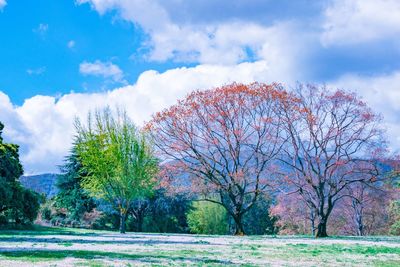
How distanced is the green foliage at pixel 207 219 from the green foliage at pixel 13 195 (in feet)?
89.8

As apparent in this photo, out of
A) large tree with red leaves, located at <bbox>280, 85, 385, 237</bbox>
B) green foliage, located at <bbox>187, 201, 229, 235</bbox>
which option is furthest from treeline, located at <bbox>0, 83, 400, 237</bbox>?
green foliage, located at <bbox>187, 201, 229, 235</bbox>

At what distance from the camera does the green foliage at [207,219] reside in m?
61.2

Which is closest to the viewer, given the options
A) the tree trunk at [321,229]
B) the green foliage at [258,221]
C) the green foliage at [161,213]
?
the tree trunk at [321,229]

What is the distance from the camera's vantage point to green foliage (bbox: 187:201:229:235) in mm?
61250

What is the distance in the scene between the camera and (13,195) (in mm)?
33844

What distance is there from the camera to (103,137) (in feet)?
125

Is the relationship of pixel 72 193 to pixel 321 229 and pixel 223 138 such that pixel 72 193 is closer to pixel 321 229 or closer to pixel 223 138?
pixel 223 138

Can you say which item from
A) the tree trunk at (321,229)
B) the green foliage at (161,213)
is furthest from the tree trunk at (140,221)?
the tree trunk at (321,229)

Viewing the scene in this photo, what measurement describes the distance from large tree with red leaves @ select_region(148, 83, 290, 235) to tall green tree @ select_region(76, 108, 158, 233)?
5.14ft

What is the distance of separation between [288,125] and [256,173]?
5.09 meters

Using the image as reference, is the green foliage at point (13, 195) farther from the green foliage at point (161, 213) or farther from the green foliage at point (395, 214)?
the green foliage at point (395, 214)

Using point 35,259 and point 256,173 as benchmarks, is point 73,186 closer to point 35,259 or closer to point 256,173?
point 256,173

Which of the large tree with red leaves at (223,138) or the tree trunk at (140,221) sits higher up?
Result: the large tree with red leaves at (223,138)

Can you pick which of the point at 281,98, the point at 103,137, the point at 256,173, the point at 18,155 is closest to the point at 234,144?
the point at 256,173
